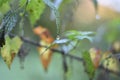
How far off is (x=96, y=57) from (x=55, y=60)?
1.37 metres

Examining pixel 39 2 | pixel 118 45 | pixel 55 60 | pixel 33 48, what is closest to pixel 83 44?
pixel 55 60

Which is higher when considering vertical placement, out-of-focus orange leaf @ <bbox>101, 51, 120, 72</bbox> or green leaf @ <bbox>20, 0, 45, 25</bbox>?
green leaf @ <bbox>20, 0, 45, 25</bbox>

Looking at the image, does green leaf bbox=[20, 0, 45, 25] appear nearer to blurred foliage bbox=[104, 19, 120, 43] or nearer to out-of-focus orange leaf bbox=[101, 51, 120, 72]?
out-of-focus orange leaf bbox=[101, 51, 120, 72]

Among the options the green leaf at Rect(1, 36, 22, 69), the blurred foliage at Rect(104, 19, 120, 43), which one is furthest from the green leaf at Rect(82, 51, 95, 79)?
the blurred foliage at Rect(104, 19, 120, 43)

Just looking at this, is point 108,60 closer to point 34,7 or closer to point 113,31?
point 34,7

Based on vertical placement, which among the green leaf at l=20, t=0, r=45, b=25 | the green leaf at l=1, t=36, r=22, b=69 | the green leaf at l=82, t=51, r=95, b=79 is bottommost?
the green leaf at l=82, t=51, r=95, b=79

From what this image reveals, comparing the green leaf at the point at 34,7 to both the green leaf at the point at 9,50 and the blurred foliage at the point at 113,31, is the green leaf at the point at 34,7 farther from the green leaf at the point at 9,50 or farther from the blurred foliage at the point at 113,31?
the blurred foliage at the point at 113,31

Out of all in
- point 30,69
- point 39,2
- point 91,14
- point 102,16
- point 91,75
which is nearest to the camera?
point 39,2

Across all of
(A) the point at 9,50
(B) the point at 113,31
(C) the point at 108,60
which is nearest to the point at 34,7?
(A) the point at 9,50

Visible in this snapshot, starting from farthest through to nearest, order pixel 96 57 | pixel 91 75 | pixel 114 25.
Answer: pixel 114 25
pixel 96 57
pixel 91 75

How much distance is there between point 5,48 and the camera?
799mm

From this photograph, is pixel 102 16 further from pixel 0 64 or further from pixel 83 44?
pixel 0 64

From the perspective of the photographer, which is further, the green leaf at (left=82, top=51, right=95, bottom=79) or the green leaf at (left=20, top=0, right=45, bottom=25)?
the green leaf at (left=82, top=51, right=95, bottom=79)

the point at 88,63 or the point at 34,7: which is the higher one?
the point at 34,7
